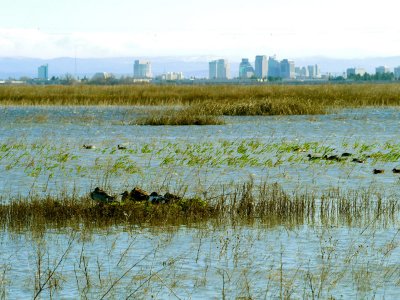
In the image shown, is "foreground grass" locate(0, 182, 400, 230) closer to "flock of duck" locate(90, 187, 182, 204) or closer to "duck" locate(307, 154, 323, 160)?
"flock of duck" locate(90, 187, 182, 204)

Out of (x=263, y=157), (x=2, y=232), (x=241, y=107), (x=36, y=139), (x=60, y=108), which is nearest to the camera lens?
(x=2, y=232)

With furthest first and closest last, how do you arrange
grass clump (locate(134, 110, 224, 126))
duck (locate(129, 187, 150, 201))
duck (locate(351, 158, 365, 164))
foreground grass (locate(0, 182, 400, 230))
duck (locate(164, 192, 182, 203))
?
grass clump (locate(134, 110, 224, 126)), duck (locate(351, 158, 365, 164)), duck (locate(129, 187, 150, 201)), duck (locate(164, 192, 182, 203)), foreground grass (locate(0, 182, 400, 230))

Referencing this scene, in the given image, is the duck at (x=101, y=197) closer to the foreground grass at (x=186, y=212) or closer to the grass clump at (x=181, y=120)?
the foreground grass at (x=186, y=212)

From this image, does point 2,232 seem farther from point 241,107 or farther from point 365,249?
point 241,107

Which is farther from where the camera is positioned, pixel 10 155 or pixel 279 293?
pixel 10 155

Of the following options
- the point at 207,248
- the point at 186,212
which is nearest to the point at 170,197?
the point at 186,212

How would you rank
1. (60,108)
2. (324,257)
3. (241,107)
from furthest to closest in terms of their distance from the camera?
(60,108)
(241,107)
(324,257)

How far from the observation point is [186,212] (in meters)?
14.0

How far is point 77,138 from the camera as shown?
32469 mm

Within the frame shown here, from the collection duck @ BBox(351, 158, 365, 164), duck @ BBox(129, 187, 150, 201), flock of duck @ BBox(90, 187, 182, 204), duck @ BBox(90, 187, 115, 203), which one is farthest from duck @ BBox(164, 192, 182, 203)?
duck @ BBox(351, 158, 365, 164)

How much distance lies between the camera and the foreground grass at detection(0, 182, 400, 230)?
13680mm

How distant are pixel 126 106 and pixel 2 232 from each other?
43.9 m

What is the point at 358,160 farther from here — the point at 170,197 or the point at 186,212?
the point at 186,212

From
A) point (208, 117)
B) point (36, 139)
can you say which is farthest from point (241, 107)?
point (36, 139)
